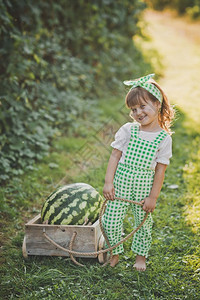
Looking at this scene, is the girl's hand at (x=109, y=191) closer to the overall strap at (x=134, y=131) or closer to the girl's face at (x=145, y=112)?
the overall strap at (x=134, y=131)

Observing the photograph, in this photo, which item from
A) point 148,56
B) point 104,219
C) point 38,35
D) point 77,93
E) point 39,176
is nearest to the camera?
point 104,219

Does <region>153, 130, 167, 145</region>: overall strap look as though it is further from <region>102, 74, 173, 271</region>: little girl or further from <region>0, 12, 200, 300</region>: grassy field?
<region>0, 12, 200, 300</region>: grassy field

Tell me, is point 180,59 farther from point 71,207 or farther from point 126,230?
point 71,207

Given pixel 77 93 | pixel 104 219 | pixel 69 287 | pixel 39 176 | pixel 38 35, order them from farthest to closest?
1. pixel 77 93
2. pixel 38 35
3. pixel 39 176
4. pixel 104 219
5. pixel 69 287

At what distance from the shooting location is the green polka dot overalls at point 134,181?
2623 mm

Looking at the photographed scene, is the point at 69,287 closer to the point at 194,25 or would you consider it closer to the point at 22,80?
the point at 22,80

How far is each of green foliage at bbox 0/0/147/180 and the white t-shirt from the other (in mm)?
2051

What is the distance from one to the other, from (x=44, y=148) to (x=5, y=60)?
1372 mm

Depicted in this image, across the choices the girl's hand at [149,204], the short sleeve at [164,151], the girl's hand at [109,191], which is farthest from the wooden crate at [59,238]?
the short sleeve at [164,151]

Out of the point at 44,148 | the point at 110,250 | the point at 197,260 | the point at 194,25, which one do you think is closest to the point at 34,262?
the point at 110,250

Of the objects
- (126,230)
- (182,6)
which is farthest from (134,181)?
(182,6)

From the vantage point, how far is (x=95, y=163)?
5.20m

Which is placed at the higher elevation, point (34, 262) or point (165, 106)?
point (165, 106)

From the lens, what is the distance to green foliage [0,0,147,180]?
469 centimetres
